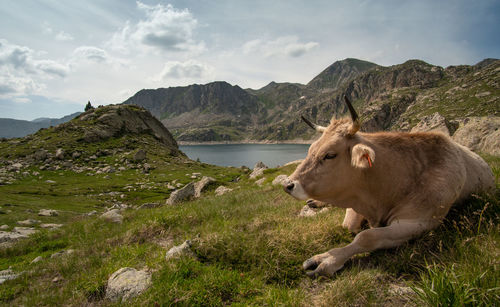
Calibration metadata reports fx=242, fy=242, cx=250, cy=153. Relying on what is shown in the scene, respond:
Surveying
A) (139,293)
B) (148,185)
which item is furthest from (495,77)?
(139,293)

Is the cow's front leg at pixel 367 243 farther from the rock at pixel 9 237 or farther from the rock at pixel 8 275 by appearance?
the rock at pixel 9 237

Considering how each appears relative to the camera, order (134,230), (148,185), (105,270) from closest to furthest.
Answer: (105,270), (134,230), (148,185)

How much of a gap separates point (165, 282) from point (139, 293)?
0.41 m

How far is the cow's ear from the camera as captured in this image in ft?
13.7

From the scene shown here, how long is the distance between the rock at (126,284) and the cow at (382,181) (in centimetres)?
280

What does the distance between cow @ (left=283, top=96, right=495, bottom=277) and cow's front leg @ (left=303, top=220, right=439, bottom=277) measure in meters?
0.02

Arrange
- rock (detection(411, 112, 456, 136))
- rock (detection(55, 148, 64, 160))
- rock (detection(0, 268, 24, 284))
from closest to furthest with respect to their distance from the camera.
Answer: rock (detection(0, 268, 24, 284)) < rock (detection(411, 112, 456, 136)) < rock (detection(55, 148, 64, 160))

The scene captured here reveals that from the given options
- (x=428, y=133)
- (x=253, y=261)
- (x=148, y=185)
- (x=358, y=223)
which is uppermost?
(x=428, y=133)

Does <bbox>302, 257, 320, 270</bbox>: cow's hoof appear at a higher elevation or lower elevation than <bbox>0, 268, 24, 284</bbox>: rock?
higher

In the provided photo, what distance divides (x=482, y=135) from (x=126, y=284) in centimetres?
2522

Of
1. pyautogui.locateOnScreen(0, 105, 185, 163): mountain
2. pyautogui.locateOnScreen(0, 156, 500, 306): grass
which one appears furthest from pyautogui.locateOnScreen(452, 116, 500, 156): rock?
pyautogui.locateOnScreen(0, 105, 185, 163): mountain

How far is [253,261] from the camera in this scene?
4.47m

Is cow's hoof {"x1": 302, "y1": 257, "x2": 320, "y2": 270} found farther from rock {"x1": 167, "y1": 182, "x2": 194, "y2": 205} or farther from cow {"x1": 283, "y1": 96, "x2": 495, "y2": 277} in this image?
rock {"x1": 167, "y1": 182, "x2": 194, "y2": 205}

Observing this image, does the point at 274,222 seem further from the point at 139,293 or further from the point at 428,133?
the point at 428,133
